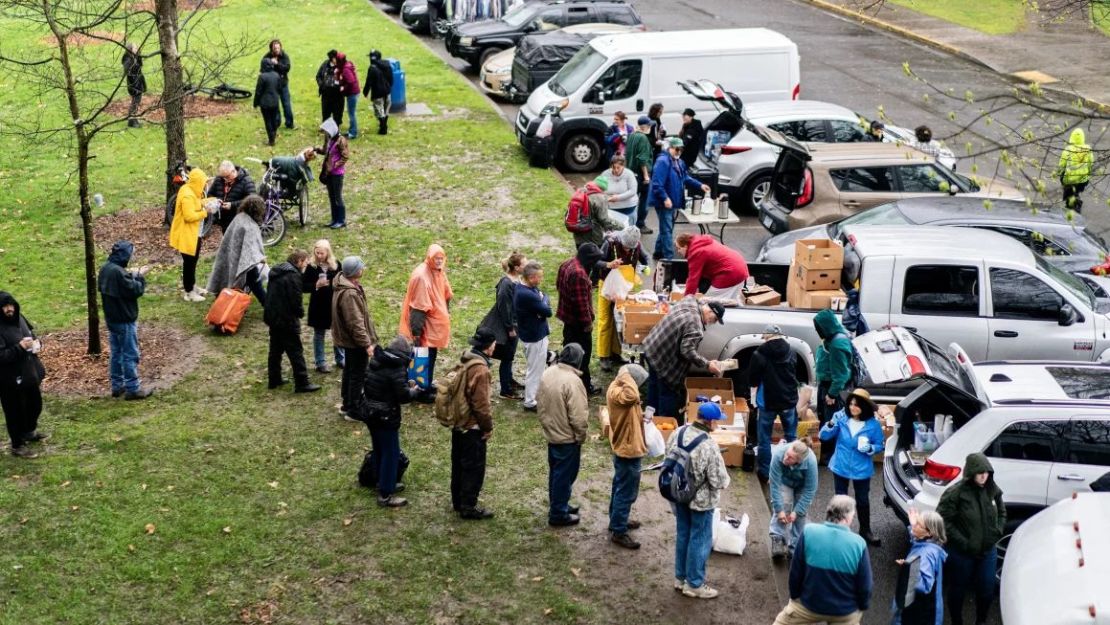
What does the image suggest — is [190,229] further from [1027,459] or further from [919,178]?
[1027,459]

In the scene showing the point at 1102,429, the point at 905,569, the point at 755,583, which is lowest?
the point at 755,583

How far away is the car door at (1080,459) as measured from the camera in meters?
9.39

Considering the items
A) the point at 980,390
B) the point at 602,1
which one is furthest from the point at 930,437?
the point at 602,1

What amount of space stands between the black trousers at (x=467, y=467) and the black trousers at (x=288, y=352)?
9.36ft

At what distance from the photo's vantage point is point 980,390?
384 inches

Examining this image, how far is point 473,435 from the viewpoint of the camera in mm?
10062

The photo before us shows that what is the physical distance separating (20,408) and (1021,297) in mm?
10000

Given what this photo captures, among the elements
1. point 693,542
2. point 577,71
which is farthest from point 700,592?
point 577,71

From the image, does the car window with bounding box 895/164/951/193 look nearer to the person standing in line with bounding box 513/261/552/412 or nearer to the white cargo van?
the white cargo van

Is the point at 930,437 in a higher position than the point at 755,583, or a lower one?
higher

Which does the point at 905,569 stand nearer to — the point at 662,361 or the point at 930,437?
the point at 930,437

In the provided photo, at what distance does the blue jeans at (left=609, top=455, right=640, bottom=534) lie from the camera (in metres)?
9.89

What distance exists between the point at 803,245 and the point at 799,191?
3225mm

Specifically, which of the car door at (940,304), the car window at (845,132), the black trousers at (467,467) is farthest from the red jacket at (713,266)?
the car window at (845,132)
